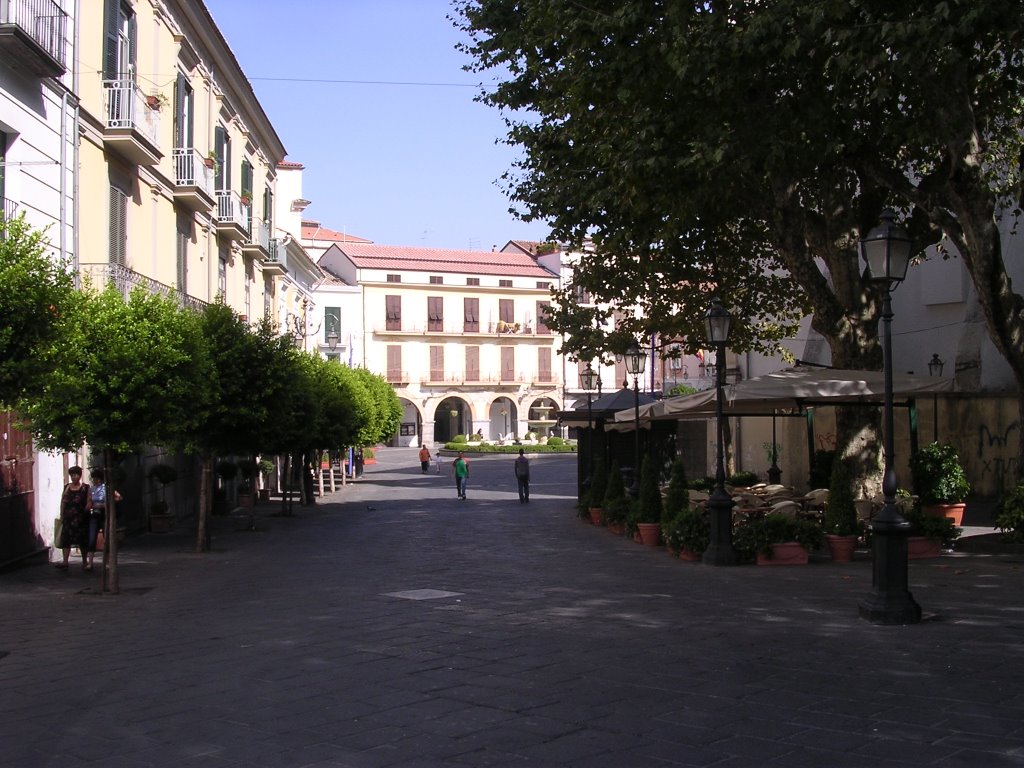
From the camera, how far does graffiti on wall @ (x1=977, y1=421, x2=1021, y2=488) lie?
22562mm

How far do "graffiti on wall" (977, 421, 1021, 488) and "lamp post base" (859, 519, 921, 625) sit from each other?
14.8 metres

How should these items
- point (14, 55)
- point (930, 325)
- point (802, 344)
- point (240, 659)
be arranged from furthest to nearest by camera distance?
point (802, 344) → point (930, 325) → point (14, 55) → point (240, 659)

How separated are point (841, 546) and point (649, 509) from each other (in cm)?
429

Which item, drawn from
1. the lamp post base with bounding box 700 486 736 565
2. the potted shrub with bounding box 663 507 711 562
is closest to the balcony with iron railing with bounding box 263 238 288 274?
the potted shrub with bounding box 663 507 711 562

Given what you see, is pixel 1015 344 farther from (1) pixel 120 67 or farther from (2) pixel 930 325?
(1) pixel 120 67

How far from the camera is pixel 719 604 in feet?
34.7

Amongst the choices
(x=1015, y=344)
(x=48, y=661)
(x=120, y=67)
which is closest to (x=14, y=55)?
(x=120, y=67)

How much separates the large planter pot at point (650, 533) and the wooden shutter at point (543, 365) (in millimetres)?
58369

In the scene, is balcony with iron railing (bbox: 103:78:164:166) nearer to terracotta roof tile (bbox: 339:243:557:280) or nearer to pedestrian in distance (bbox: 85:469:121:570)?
pedestrian in distance (bbox: 85:469:121:570)

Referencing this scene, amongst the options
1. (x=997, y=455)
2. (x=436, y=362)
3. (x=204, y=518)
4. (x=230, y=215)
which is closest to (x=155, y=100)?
(x=230, y=215)

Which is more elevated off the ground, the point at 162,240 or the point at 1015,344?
the point at 162,240

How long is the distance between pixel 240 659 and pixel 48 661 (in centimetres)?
166

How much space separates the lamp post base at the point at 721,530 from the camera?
1366 cm

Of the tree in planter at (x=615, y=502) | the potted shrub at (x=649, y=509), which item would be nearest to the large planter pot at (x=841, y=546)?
the potted shrub at (x=649, y=509)
